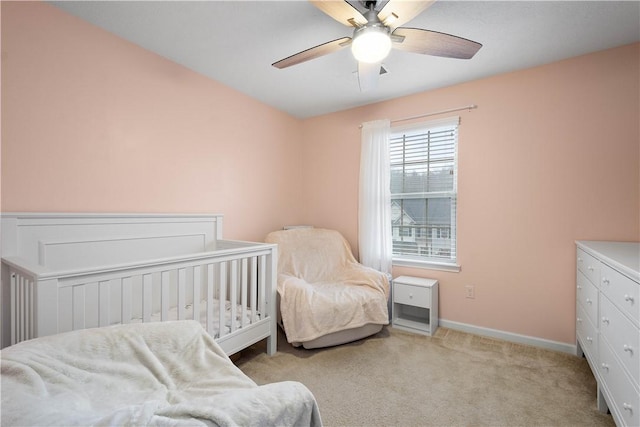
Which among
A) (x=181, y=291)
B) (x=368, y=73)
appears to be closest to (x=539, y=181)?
(x=368, y=73)

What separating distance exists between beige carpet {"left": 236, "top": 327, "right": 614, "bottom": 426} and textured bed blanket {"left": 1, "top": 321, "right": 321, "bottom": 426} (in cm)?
83

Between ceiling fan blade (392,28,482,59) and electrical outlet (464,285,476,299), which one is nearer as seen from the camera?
ceiling fan blade (392,28,482,59)

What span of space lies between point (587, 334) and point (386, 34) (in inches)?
87.8

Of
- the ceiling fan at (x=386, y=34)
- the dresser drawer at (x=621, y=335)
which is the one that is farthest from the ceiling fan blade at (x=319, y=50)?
the dresser drawer at (x=621, y=335)

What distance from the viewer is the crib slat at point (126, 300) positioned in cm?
143

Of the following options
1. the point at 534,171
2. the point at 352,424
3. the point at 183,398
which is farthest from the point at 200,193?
the point at 534,171

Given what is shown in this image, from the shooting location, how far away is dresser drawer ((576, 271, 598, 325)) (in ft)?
5.55

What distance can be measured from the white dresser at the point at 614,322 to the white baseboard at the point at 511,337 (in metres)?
0.31

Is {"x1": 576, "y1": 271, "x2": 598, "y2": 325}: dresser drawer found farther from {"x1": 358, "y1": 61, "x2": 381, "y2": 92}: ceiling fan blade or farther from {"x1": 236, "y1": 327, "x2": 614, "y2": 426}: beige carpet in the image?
{"x1": 358, "y1": 61, "x2": 381, "y2": 92}: ceiling fan blade

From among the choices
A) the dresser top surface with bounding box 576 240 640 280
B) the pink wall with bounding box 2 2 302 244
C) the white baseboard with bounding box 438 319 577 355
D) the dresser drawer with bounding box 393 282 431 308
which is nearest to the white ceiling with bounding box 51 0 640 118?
the pink wall with bounding box 2 2 302 244

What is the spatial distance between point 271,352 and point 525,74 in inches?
121

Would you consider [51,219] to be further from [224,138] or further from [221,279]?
[224,138]

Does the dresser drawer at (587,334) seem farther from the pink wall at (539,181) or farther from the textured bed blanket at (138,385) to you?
the textured bed blanket at (138,385)

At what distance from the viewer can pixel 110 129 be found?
2.00 m
